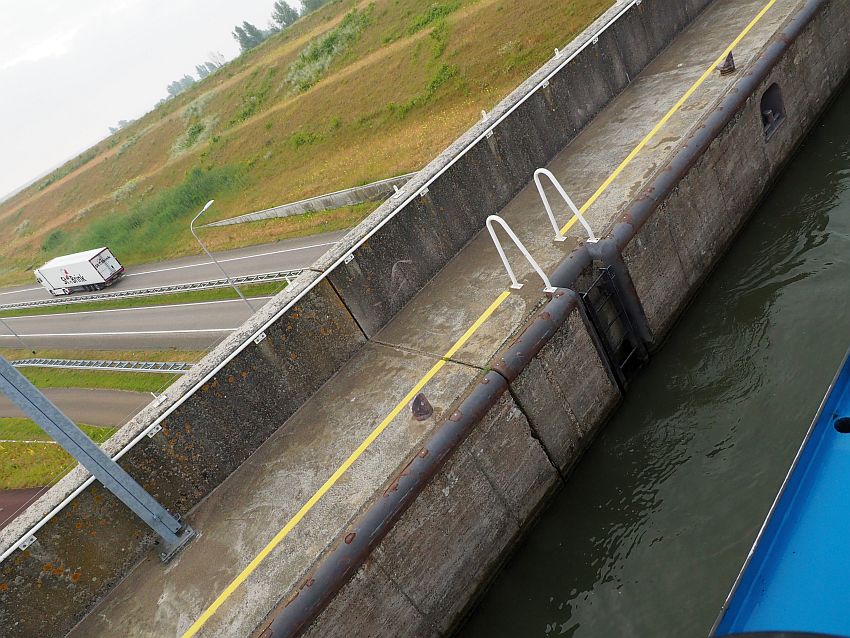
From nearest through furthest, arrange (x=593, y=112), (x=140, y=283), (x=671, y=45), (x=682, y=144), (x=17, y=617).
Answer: (x=17, y=617) < (x=682, y=144) < (x=593, y=112) < (x=671, y=45) < (x=140, y=283)

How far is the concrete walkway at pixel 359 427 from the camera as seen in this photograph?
7.06 meters

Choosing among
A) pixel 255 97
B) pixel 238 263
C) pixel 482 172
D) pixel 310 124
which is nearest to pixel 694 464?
pixel 482 172

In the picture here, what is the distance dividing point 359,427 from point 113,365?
764 inches

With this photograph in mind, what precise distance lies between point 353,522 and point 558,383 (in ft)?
13.0

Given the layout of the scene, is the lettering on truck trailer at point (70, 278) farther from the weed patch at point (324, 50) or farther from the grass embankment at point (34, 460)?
the weed patch at point (324, 50)

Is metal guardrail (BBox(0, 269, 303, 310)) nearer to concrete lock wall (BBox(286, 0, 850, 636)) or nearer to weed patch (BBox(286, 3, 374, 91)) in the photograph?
concrete lock wall (BBox(286, 0, 850, 636))

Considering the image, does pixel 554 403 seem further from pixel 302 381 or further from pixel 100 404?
pixel 100 404

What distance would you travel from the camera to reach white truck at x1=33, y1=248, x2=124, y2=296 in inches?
1437

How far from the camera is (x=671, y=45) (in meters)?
15.7

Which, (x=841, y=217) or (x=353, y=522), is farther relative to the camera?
(x=841, y=217)

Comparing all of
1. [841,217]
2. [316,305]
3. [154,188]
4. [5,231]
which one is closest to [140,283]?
[154,188]

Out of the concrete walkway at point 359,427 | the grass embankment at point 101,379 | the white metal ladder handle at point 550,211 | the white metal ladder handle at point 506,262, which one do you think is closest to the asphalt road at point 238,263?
the grass embankment at point 101,379

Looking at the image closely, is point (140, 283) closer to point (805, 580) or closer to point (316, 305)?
point (316, 305)

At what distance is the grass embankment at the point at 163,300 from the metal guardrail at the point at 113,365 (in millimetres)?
4382
